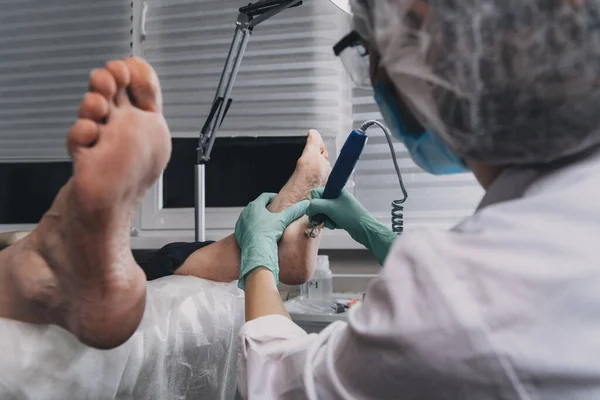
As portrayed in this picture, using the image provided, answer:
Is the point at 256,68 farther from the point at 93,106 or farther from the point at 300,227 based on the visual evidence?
the point at 93,106

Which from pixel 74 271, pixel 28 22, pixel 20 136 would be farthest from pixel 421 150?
pixel 28 22

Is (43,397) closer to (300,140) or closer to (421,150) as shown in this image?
(421,150)

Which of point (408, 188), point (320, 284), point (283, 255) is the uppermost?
point (283, 255)

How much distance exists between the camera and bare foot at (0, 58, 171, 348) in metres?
0.59

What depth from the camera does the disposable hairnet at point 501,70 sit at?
44 centimetres

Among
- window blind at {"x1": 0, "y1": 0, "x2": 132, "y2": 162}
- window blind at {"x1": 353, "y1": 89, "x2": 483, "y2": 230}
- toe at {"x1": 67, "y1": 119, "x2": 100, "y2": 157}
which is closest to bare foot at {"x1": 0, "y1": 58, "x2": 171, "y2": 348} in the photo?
toe at {"x1": 67, "y1": 119, "x2": 100, "y2": 157}

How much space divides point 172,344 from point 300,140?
1.19 m

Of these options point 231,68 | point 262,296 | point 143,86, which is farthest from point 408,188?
point 143,86

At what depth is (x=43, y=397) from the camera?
1.94 feet

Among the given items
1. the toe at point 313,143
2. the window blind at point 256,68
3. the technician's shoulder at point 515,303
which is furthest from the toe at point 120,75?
the window blind at point 256,68

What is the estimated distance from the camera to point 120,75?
23.9 inches

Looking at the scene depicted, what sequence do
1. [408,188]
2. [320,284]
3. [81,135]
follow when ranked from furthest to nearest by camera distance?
[408,188], [320,284], [81,135]

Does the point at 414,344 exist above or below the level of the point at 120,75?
below

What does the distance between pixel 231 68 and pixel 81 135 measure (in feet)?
2.60
